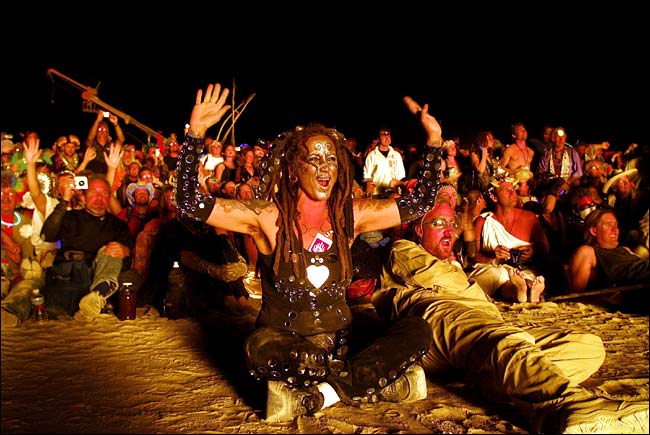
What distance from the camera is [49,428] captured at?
312 centimetres

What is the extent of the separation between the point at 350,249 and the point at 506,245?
3.64 metres

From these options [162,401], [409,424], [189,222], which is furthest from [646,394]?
[189,222]

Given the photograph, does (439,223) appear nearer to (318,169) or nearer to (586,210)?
Answer: (318,169)

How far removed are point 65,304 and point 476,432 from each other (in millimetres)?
4364

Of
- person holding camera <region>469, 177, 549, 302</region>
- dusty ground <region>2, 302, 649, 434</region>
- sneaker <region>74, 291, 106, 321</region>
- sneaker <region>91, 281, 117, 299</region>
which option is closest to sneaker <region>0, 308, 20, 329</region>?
dusty ground <region>2, 302, 649, 434</region>

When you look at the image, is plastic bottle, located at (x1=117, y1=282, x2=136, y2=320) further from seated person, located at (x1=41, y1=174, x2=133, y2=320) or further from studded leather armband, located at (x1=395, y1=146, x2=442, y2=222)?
studded leather armband, located at (x1=395, y1=146, x2=442, y2=222)

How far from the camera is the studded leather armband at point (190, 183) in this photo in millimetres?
3217

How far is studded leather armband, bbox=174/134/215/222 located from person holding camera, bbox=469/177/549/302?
12.9 ft

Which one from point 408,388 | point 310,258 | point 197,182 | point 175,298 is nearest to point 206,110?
point 197,182

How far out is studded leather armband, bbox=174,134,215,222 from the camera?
3217mm

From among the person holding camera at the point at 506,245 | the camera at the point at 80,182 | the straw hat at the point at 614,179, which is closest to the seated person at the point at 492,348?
the person holding camera at the point at 506,245

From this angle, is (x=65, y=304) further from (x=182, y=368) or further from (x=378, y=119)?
(x=378, y=119)

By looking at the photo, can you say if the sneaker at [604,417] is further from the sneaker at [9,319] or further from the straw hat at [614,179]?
the straw hat at [614,179]

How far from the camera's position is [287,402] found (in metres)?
3.20
